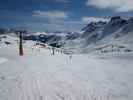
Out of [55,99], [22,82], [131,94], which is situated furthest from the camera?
[22,82]

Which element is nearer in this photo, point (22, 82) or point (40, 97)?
point (40, 97)

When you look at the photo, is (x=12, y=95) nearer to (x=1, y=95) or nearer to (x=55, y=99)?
(x=1, y=95)

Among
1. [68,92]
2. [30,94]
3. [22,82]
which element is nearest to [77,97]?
[68,92]

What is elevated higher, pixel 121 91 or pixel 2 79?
pixel 2 79

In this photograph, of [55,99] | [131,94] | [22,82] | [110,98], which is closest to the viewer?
[55,99]

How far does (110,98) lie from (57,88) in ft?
12.5

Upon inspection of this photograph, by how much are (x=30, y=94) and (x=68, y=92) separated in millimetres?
2566

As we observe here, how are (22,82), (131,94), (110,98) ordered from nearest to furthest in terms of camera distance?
(110,98) < (131,94) < (22,82)

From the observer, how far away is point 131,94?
12.2 metres

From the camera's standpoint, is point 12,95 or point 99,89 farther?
point 99,89

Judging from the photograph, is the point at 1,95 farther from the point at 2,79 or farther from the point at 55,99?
the point at 2,79

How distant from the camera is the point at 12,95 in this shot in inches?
409

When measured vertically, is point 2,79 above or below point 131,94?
above

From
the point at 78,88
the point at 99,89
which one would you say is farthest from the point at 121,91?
the point at 78,88
